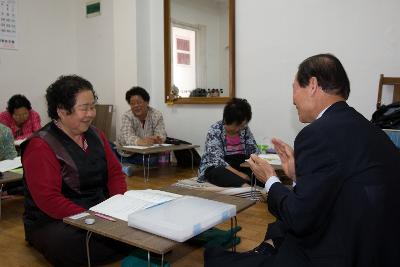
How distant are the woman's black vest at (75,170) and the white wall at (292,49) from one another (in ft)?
8.75

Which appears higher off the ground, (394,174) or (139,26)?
(139,26)

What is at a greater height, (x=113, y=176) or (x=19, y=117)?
(x=19, y=117)

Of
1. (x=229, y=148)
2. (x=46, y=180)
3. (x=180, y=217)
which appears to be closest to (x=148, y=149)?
(x=229, y=148)

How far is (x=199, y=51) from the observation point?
16.3 ft

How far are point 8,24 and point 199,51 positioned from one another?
2.67 m

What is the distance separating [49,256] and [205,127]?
321 centimetres

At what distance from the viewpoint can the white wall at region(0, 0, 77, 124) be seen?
5279mm

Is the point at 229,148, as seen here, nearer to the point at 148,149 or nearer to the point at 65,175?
the point at 148,149

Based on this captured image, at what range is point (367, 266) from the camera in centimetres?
Answer: 109

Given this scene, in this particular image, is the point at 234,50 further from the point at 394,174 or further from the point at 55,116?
the point at 394,174

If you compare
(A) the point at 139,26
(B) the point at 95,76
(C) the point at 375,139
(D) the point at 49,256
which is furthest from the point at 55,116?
(B) the point at 95,76

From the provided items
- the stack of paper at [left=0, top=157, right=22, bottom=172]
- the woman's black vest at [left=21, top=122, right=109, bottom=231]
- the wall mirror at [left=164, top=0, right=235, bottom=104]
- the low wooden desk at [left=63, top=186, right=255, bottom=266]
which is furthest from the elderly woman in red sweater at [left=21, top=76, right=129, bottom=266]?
the wall mirror at [left=164, top=0, right=235, bottom=104]

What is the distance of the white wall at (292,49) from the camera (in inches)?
142

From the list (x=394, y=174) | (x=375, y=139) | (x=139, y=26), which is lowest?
(x=394, y=174)
